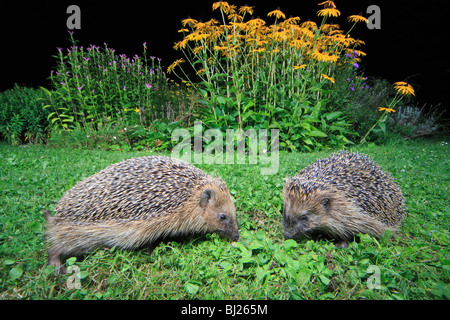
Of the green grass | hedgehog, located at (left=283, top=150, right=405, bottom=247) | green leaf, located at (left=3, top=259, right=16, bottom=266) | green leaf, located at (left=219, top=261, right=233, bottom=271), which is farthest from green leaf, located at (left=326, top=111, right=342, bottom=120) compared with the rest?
green leaf, located at (left=3, top=259, right=16, bottom=266)

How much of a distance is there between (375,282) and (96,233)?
2791 mm

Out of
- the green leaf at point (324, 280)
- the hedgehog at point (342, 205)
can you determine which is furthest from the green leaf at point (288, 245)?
the green leaf at point (324, 280)

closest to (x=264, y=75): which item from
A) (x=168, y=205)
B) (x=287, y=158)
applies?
(x=287, y=158)

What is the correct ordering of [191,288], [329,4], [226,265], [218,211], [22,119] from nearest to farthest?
[191,288] < [226,265] < [218,211] < [329,4] < [22,119]

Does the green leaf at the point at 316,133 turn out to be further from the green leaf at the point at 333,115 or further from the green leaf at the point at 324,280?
the green leaf at the point at 324,280

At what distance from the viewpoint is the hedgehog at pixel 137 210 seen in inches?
108

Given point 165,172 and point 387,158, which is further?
point 387,158

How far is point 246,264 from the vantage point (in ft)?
8.46

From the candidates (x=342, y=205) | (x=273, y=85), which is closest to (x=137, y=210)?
(x=342, y=205)

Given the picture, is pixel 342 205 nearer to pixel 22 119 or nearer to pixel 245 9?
pixel 245 9

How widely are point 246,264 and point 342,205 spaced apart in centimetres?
154

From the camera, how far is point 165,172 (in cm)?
322

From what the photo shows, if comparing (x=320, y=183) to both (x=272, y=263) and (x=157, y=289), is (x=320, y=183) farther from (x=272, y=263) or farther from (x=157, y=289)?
(x=157, y=289)

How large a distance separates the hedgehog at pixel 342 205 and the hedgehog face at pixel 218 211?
0.69m
